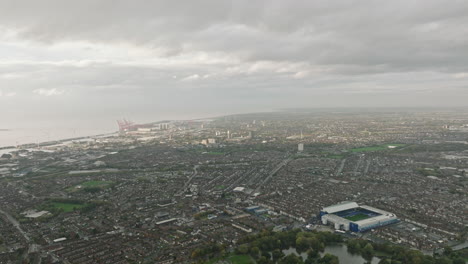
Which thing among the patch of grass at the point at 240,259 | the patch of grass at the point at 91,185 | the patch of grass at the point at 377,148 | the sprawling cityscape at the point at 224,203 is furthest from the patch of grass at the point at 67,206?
the patch of grass at the point at 377,148

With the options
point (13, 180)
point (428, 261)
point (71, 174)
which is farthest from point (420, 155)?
point (13, 180)

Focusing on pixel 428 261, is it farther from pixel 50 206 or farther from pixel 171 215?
pixel 50 206

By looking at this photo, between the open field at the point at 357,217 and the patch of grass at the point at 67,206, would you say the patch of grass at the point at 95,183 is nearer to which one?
the patch of grass at the point at 67,206

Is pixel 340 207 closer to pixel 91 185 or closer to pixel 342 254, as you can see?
pixel 342 254

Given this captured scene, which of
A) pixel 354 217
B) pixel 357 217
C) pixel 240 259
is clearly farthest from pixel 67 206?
pixel 357 217

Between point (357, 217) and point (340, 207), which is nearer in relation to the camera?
point (357, 217)

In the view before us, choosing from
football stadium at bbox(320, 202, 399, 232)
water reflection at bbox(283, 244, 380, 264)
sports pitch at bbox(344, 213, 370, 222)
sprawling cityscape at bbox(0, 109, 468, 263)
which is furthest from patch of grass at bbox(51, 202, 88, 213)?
sports pitch at bbox(344, 213, 370, 222)

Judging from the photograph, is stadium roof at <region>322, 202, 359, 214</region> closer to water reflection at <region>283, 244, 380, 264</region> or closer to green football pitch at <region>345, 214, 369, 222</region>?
green football pitch at <region>345, 214, 369, 222</region>
